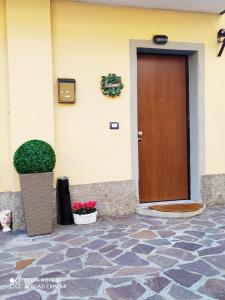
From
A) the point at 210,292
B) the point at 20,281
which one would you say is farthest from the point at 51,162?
the point at 210,292

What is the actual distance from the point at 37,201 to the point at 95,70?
1.92 metres

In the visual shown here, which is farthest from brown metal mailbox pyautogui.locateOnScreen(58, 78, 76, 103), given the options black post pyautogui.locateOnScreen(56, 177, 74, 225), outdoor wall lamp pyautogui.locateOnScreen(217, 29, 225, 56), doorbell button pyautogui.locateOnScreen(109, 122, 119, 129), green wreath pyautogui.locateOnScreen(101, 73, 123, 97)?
outdoor wall lamp pyautogui.locateOnScreen(217, 29, 225, 56)

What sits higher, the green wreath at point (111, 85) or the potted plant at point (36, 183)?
the green wreath at point (111, 85)

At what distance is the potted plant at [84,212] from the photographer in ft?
13.6

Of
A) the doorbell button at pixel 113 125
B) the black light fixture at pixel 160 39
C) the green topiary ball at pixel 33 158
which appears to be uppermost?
the black light fixture at pixel 160 39

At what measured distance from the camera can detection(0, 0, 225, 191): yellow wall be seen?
3975 millimetres

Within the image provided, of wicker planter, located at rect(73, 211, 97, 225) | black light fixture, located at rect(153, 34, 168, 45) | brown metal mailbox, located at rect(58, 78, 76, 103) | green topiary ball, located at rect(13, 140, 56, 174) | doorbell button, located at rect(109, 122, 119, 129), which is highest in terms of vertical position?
black light fixture, located at rect(153, 34, 168, 45)

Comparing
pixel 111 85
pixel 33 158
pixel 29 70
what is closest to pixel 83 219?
pixel 33 158

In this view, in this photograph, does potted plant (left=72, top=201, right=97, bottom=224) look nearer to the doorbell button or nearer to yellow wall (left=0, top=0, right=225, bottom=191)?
yellow wall (left=0, top=0, right=225, bottom=191)

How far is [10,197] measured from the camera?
4043 millimetres

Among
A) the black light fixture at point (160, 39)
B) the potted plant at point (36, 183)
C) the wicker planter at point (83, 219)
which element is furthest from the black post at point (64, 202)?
the black light fixture at point (160, 39)

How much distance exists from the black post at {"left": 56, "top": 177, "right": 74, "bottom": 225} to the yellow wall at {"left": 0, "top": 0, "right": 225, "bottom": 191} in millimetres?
187

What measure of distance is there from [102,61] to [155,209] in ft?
7.11

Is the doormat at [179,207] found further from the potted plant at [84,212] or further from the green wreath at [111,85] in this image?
the green wreath at [111,85]
